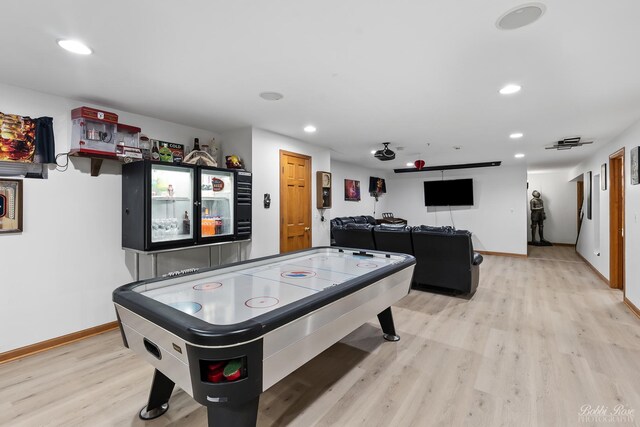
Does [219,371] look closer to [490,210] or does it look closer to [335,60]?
[335,60]

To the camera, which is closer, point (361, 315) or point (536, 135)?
point (361, 315)

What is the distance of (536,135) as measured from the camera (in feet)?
14.5

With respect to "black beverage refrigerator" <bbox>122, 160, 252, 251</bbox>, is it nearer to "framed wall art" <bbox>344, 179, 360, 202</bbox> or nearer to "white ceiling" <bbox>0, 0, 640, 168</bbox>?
"white ceiling" <bbox>0, 0, 640, 168</bbox>

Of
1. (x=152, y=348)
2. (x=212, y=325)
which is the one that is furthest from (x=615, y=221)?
(x=152, y=348)

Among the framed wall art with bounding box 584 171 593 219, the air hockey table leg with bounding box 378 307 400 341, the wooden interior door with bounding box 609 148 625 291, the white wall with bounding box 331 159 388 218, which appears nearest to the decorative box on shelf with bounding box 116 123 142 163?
the air hockey table leg with bounding box 378 307 400 341

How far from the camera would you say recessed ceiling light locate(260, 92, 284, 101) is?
2.83 metres

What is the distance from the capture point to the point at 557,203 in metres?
9.20

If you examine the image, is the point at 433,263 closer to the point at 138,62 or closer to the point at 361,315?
the point at 361,315

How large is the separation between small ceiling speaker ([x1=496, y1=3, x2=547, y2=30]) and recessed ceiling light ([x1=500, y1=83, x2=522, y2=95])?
3.30 feet

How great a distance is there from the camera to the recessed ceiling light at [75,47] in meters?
1.92

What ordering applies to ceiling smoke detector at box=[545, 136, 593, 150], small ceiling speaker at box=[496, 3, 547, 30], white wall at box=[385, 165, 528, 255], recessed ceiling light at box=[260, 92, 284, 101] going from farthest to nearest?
white wall at box=[385, 165, 528, 255] < ceiling smoke detector at box=[545, 136, 593, 150] < recessed ceiling light at box=[260, 92, 284, 101] < small ceiling speaker at box=[496, 3, 547, 30]

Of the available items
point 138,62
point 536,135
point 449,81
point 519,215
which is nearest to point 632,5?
point 449,81

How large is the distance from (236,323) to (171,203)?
2.65 metres

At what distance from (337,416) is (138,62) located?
279 centimetres
